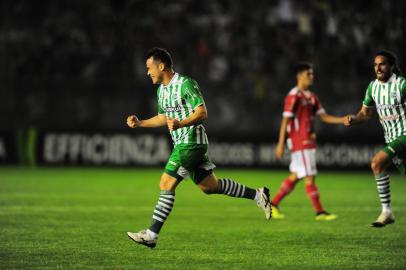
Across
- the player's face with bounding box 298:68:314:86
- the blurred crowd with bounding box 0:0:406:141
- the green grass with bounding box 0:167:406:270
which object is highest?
A: the blurred crowd with bounding box 0:0:406:141

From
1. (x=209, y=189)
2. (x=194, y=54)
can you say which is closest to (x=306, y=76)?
(x=209, y=189)

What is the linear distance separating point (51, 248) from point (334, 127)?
49.1 feet

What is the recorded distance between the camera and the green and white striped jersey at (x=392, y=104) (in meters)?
9.36

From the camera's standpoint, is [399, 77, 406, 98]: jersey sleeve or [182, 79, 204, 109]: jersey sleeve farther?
[399, 77, 406, 98]: jersey sleeve

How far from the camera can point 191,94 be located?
780 cm

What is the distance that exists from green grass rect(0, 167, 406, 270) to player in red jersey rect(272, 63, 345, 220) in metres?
0.46

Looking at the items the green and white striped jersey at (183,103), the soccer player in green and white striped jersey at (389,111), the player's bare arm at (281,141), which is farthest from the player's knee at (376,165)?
the green and white striped jersey at (183,103)

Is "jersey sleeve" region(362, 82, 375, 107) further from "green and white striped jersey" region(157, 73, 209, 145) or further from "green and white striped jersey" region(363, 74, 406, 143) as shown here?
"green and white striped jersey" region(157, 73, 209, 145)

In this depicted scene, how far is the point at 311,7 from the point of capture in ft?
80.4

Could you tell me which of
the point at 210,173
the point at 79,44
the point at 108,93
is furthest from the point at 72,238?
the point at 79,44

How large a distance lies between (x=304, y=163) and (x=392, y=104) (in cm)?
222

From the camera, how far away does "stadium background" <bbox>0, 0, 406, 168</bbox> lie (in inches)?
854

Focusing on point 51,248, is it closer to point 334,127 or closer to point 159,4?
point 334,127

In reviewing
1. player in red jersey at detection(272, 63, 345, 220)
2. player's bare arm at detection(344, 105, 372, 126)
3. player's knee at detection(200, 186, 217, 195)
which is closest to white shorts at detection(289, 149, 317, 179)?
player in red jersey at detection(272, 63, 345, 220)
